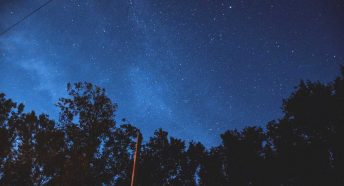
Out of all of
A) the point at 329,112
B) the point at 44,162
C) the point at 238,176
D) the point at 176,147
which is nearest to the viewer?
the point at 44,162

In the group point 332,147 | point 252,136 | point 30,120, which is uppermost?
point 252,136

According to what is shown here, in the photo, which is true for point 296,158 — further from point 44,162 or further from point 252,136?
point 44,162

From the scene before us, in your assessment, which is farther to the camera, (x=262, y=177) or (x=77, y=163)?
(x=262, y=177)

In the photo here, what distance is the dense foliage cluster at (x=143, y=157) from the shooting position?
88.2 ft

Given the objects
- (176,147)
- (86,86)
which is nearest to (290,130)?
(176,147)

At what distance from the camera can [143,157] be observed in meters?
37.0

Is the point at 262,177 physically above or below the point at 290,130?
below

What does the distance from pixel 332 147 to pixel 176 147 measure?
1886cm

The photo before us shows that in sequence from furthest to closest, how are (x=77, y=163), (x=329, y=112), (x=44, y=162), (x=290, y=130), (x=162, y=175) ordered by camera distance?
(x=162, y=175)
(x=290, y=130)
(x=329, y=112)
(x=44, y=162)
(x=77, y=163)

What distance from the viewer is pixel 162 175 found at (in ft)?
121

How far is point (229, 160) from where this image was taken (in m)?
36.3

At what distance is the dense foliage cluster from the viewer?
26875mm

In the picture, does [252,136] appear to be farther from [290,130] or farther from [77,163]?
[77,163]

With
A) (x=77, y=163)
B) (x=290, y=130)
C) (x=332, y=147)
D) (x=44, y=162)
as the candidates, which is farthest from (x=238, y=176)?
(x=44, y=162)
